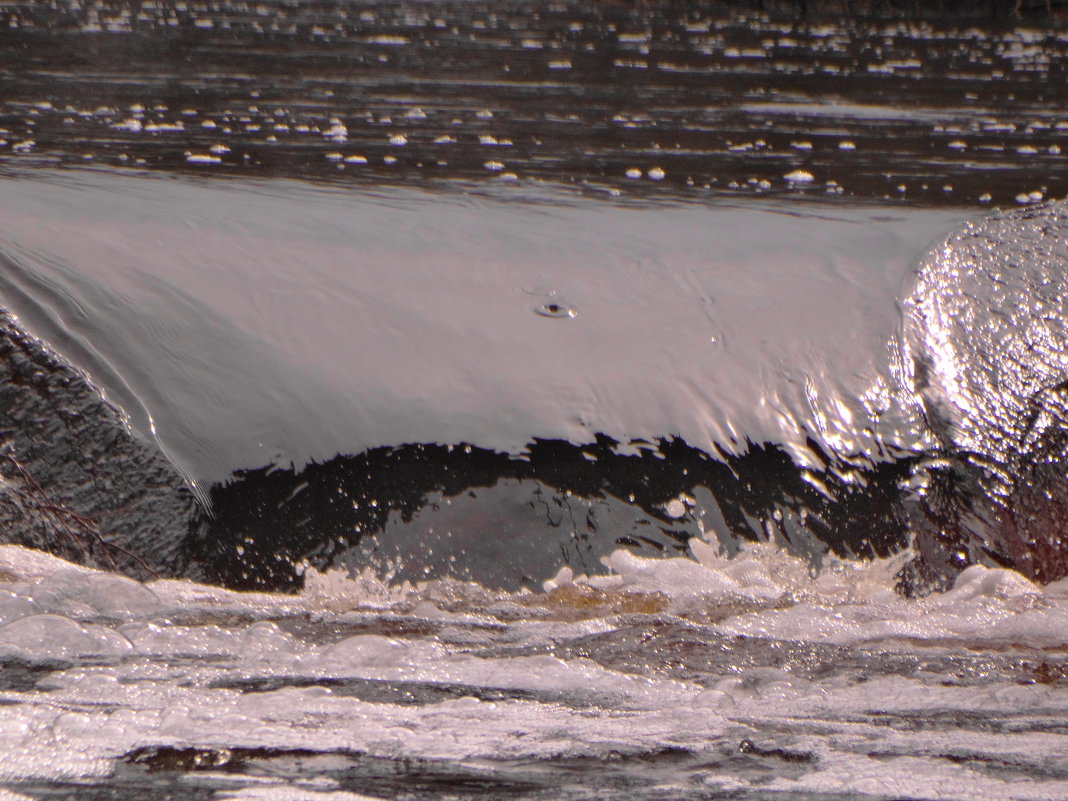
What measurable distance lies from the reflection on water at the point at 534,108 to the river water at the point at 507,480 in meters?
0.06

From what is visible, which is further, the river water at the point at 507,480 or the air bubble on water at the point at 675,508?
the air bubble on water at the point at 675,508

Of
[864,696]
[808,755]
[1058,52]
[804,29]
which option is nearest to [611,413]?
[864,696]

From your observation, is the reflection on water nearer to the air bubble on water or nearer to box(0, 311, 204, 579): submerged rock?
box(0, 311, 204, 579): submerged rock

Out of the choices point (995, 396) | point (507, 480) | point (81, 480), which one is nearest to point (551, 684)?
point (507, 480)

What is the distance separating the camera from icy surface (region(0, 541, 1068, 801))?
1.55m

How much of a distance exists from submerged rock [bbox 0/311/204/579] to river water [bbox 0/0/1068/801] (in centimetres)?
5

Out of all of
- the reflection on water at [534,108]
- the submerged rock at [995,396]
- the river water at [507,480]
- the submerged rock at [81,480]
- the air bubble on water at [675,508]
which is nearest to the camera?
the river water at [507,480]

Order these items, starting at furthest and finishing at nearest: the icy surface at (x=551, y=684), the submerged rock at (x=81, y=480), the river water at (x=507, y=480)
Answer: the submerged rock at (x=81, y=480) → the river water at (x=507, y=480) → the icy surface at (x=551, y=684)

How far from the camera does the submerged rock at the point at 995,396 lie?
265 cm

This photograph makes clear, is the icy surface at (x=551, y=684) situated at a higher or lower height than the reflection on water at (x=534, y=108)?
lower

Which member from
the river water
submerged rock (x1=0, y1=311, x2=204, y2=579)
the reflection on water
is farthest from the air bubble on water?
the reflection on water

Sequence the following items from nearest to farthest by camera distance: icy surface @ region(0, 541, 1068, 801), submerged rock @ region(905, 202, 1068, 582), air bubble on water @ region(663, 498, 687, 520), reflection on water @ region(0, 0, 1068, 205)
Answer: icy surface @ region(0, 541, 1068, 801)
air bubble on water @ region(663, 498, 687, 520)
submerged rock @ region(905, 202, 1068, 582)
reflection on water @ region(0, 0, 1068, 205)

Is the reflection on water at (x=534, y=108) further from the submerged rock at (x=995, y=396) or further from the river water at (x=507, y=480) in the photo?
the submerged rock at (x=995, y=396)

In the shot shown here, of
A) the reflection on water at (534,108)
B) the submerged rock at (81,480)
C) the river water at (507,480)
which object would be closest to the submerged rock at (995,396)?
the river water at (507,480)
